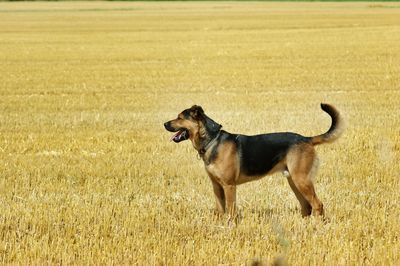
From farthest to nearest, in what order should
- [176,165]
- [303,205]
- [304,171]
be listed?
[176,165]
[303,205]
[304,171]

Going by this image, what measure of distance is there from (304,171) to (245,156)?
613 millimetres

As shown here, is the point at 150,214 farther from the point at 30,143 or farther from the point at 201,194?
the point at 30,143

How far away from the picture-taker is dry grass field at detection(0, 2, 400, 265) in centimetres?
641

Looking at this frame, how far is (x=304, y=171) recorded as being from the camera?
7.32 m

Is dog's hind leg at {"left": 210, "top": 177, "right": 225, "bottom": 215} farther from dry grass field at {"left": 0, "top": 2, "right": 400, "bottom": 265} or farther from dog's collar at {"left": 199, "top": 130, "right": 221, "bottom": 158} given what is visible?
dog's collar at {"left": 199, "top": 130, "right": 221, "bottom": 158}

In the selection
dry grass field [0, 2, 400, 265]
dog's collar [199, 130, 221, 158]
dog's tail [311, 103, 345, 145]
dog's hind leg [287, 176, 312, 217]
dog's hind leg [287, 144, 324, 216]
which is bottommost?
dry grass field [0, 2, 400, 265]

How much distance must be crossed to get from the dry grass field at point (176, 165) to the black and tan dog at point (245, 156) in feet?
1.01

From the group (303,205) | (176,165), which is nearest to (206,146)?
(303,205)

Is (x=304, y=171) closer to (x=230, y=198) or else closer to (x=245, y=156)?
(x=245, y=156)

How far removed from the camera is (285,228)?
7.06m

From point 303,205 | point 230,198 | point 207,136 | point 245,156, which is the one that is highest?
point 207,136

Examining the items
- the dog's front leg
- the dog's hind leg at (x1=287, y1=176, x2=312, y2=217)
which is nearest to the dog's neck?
the dog's front leg

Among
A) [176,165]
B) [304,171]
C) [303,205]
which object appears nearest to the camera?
[304,171]

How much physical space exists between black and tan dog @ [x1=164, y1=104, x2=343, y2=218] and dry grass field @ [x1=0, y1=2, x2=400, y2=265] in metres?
0.31
